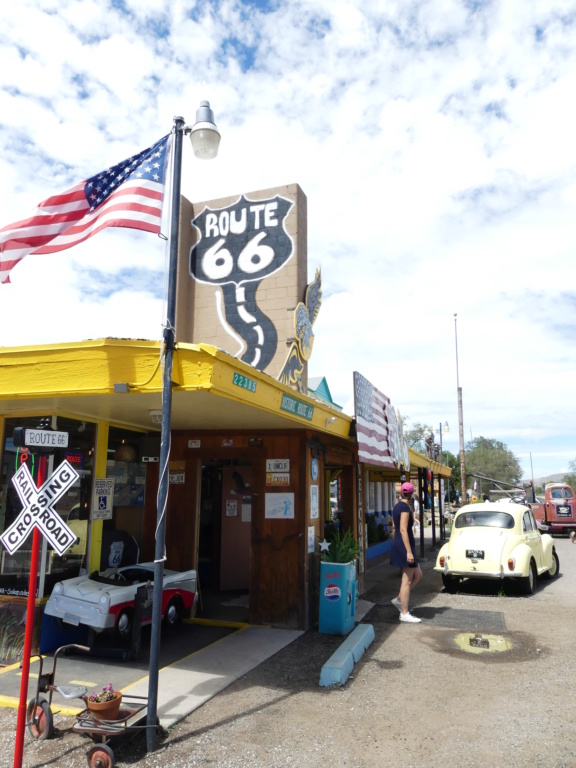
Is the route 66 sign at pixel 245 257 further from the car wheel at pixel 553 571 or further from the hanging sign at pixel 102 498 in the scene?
the car wheel at pixel 553 571

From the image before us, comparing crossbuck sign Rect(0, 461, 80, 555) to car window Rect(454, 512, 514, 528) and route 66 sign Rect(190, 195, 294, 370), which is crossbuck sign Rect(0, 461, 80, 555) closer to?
route 66 sign Rect(190, 195, 294, 370)

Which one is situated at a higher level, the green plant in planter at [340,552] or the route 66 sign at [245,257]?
the route 66 sign at [245,257]

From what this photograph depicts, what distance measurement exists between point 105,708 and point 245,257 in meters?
9.10

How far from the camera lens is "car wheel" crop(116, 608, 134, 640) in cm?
656

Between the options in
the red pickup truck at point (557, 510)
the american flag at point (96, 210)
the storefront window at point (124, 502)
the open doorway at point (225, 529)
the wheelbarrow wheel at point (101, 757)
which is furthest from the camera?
the red pickup truck at point (557, 510)

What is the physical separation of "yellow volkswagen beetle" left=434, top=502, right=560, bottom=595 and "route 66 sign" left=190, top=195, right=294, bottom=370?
5186 millimetres

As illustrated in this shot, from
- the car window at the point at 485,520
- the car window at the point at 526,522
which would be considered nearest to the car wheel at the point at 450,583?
the car window at the point at 485,520

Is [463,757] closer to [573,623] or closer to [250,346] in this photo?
[573,623]

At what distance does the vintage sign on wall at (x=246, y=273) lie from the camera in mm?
11406

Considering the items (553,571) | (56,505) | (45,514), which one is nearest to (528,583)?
(553,571)

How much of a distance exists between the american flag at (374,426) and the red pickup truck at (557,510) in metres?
16.4

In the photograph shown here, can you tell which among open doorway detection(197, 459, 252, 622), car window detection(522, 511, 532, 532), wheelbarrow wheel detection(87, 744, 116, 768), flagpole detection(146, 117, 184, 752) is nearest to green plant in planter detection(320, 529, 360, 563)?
open doorway detection(197, 459, 252, 622)

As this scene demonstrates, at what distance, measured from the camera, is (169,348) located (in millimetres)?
4922

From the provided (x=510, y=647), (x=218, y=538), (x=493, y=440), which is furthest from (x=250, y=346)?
(x=493, y=440)
